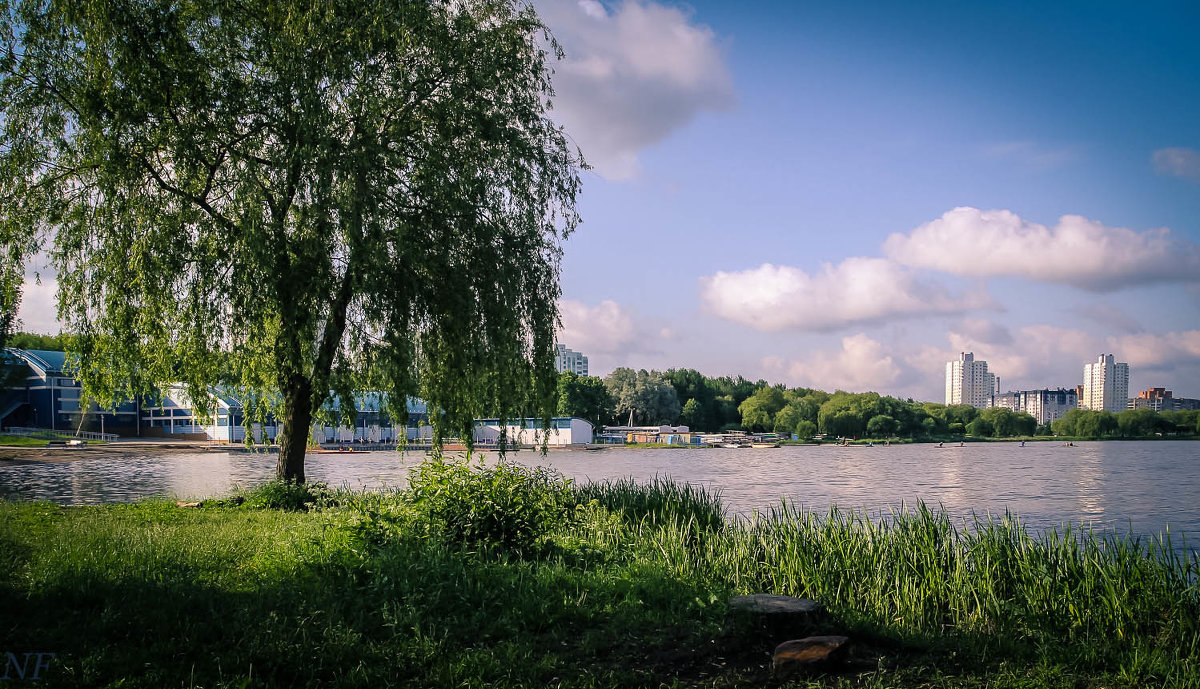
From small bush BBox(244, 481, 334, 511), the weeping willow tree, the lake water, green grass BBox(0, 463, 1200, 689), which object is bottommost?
the lake water

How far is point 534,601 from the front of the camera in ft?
20.7

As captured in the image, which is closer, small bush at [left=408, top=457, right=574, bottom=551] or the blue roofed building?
small bush at [left=408, top=457, right=574, bottom=551]

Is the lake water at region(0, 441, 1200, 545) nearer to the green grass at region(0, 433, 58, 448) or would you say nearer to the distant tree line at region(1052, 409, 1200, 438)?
the green grass at region(0, 433, 58, 448)

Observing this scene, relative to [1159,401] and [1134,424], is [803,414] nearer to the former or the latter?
[1134,424]

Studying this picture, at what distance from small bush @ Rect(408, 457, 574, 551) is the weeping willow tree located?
4.61m

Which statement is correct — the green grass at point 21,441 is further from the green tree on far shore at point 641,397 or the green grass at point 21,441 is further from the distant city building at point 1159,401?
the distant city building at point 1159,401

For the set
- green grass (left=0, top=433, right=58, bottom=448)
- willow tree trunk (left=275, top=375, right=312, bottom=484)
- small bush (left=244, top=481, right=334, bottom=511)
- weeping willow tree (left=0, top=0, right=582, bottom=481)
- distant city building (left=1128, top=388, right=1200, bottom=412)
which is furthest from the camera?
distant city building (left=1128, top=388, right=1200, bottom=412)

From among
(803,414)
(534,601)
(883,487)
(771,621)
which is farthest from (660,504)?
(803,414)

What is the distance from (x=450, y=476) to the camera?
847 cm

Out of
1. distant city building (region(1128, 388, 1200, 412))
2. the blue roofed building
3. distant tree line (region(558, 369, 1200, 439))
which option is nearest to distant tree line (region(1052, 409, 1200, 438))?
distant tree line (region(558, 369, 1200, 439))

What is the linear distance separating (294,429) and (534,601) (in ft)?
33.6

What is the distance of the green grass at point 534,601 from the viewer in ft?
16.6

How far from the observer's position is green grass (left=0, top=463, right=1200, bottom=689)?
505 centimetres

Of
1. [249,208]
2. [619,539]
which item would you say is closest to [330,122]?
[249,208]
